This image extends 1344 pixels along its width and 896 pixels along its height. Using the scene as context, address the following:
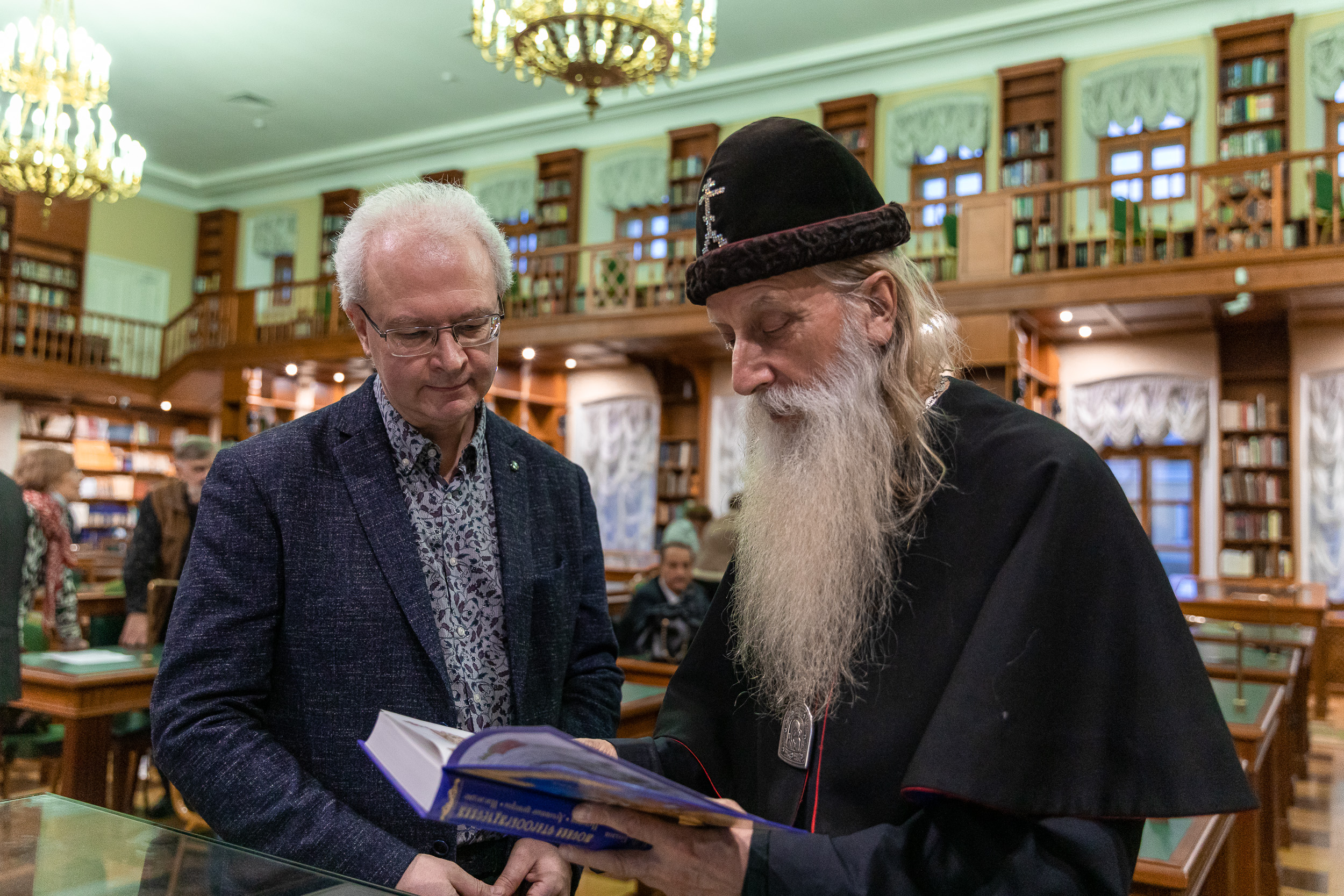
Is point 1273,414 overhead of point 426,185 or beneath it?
overhead

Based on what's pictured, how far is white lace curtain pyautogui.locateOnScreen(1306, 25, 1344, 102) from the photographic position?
32.9 ft

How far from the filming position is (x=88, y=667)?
12.1 feet

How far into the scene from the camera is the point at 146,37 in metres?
12.5

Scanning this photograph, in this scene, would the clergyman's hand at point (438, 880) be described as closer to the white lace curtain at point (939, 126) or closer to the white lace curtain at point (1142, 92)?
the white lace curtain at point (1142, 92)

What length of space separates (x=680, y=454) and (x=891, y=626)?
12.5 meters

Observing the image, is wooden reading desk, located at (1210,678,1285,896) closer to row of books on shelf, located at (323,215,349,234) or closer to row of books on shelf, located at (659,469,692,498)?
row of books on shelf, located at (659,469,692,498)

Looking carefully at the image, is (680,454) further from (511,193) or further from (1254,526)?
Answer: (1254,526)

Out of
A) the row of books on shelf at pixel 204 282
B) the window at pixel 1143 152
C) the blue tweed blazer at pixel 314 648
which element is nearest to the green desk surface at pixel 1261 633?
the blue tweed blazer at pixel 314 648

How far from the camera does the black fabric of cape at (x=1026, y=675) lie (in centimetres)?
101

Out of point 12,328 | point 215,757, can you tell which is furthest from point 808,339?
point 12,328

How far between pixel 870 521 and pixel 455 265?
73 centimetres

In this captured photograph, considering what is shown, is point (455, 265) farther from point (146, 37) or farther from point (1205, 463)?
point (146, 37)

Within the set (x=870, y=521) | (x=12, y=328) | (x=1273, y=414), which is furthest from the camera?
(x=12, y=328)

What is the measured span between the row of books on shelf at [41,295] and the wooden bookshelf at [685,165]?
9.14m
